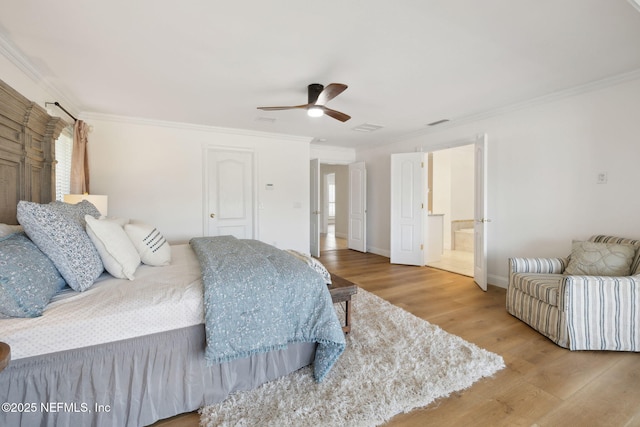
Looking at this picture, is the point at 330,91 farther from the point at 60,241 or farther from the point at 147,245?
the point at 60,241

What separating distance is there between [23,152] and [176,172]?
84.3 inches

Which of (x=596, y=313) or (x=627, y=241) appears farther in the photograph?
(x=627, y=241)

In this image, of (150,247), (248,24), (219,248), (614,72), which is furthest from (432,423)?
(614,72)

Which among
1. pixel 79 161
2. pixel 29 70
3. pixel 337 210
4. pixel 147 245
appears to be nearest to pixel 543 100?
pixel 147 245

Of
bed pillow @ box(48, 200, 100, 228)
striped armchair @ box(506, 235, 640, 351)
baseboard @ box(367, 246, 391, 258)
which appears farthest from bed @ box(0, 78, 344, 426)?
baseboard @ box(367, 246, 391, 258)

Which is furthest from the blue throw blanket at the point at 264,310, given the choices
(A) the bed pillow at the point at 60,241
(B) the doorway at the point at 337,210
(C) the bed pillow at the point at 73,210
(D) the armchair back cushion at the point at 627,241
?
(B) the doorway at the point at 337,210

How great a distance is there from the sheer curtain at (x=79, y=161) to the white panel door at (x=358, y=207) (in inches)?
191

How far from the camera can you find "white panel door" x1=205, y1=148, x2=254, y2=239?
186 inches

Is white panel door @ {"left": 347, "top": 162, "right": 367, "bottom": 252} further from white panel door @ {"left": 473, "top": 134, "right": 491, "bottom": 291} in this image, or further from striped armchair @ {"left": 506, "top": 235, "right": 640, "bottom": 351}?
striped armchair @ {"left": 506, "top": 235, "right": 640, "bottom": 351}

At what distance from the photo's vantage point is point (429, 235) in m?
5.37

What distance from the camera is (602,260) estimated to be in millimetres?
2541

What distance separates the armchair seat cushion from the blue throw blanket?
A: 1.96 m

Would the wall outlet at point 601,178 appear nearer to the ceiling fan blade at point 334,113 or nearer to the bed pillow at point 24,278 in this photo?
the ceiling fan blade at point 334,113

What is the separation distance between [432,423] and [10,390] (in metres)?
2.09
